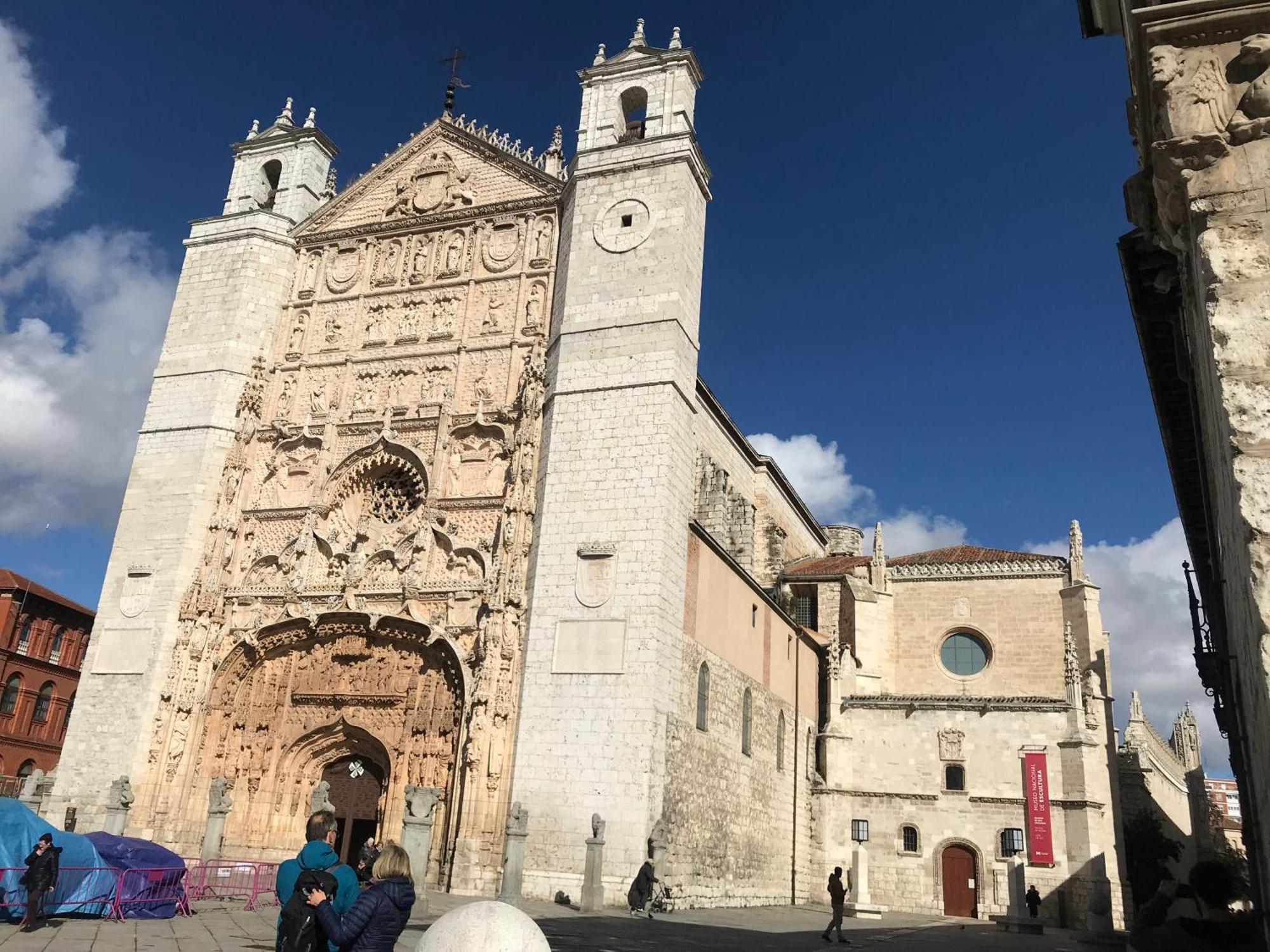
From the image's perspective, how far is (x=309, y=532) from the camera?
68.4 ft

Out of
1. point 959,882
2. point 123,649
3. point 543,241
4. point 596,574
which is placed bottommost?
point 959,882

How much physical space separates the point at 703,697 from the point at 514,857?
5354mm

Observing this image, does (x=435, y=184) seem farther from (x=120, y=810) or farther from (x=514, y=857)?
(x=514, y=857)

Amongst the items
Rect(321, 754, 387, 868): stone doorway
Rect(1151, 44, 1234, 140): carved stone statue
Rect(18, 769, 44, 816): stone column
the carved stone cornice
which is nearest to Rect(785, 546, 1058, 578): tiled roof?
the carved stone cornice

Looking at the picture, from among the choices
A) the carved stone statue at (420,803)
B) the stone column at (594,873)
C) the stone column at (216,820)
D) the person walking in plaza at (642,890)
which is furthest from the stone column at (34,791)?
the person walking in plaza at (642,890)

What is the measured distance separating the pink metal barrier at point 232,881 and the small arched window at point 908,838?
15.9 meters

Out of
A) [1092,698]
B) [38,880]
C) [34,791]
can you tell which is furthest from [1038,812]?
[34,791]

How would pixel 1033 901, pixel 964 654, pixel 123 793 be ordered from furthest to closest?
pixel 964 654 < pixel 1033 901 < pixel 123 793

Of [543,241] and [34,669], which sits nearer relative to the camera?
[543,241]

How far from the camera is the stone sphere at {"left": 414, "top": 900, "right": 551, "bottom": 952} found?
316cm

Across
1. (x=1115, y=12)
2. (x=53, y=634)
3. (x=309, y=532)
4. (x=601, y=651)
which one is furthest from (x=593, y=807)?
(x=53, y=634)

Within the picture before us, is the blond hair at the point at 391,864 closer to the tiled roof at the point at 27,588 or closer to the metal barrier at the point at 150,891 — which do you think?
the metal barrier at the point at 150,891

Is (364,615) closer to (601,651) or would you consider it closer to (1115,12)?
(601,651)

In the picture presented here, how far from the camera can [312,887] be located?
4668 millimetres
